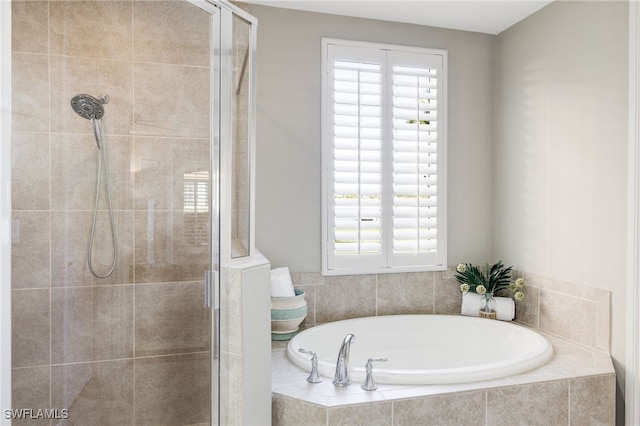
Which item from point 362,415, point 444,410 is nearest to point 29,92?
point 362,415

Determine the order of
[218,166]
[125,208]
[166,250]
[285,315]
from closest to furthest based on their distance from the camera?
1. [125,208]
2. [166,250]
3. [218,166]
4. [285,315]

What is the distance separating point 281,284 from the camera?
2594 mm

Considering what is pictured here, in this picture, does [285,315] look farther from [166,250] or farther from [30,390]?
[30,390]

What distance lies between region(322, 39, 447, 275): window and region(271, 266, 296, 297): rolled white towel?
1.21ft

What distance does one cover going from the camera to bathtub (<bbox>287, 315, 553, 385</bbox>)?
2641 millimetres

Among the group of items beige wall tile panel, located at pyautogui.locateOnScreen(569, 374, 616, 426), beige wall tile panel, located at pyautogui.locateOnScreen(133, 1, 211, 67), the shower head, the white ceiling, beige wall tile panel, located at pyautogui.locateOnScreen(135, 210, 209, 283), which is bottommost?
beige wall tile panel, located at pyautogui.locateOnScreen(569, 374, 616, 426)

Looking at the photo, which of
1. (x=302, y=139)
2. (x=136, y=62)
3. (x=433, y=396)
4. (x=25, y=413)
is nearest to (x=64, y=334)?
(x=25, y=413)

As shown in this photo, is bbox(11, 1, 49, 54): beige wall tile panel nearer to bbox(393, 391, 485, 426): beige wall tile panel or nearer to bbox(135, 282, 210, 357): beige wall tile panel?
bbox(135, 282, 210, 357): beige wall tile panel

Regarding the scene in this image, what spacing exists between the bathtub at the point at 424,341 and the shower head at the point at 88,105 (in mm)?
1552

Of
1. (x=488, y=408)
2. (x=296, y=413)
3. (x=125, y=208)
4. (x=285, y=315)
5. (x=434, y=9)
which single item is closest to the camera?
(x=125, y=208)

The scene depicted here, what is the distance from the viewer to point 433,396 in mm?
1859

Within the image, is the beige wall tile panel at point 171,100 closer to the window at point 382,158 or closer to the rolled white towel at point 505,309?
the window at point 382,158

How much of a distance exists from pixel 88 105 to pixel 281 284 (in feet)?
5.03

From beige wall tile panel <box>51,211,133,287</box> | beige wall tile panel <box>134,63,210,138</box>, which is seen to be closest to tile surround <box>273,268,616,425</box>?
beige wall tile panel <box>51,211,133,287</box>
